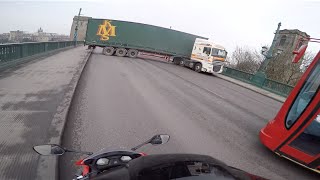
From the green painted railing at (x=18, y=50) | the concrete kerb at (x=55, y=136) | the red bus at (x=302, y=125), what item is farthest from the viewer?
the green painted railing at (x=18, y=50)

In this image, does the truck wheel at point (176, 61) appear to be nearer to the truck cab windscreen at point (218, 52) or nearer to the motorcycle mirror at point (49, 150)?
the truck cab windscreen at point (218, 52)

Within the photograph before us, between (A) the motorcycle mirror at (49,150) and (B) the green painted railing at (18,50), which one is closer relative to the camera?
(A) the motorcycle mirror at (49,150)

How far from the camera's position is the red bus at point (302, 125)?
515 centimetres

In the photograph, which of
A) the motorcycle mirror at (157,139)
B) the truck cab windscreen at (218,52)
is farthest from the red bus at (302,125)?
the truck cab windscreen at (218,52)

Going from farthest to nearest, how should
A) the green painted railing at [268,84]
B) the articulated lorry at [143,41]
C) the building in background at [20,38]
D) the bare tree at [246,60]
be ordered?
the bare tree at [246,60], the articulated lorry at [143,41], the green painted railing at [268,84], the building in background at [20,38]

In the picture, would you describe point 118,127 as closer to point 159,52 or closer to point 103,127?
point 103,127

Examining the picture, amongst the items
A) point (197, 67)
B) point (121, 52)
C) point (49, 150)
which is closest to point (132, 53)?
point (121, 52)

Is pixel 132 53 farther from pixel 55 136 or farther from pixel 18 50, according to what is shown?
pixel 55 136

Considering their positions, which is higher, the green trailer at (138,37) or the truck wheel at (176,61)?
the green trailer at (138,37)

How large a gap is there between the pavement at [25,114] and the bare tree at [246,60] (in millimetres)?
36656

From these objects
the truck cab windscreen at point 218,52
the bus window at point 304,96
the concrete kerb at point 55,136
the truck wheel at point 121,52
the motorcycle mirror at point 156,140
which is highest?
the truck cab windscreen at point 218,52

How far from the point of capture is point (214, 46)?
2406 cm

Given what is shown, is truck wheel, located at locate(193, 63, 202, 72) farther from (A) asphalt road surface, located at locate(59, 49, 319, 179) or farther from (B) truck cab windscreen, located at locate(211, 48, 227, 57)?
(A) asphalt road surface, located at locate(59, 49, 319, 179)

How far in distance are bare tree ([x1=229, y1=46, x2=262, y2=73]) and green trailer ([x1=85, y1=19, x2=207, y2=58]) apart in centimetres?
1722
